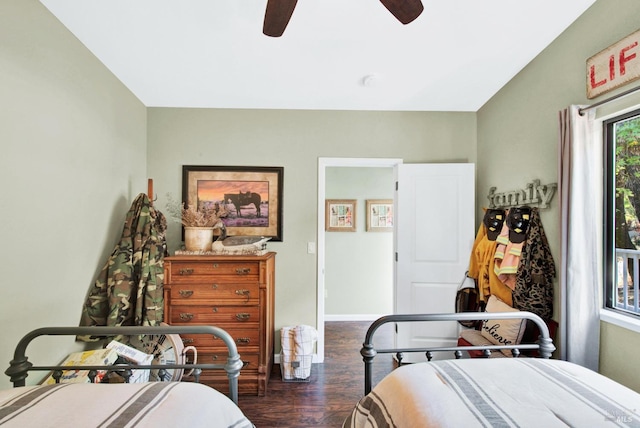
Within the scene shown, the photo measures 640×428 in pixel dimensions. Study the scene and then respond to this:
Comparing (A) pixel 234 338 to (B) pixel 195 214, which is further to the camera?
(B) pixel 195 214

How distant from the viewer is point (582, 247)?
1.57 m

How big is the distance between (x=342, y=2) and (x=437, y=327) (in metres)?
2.78

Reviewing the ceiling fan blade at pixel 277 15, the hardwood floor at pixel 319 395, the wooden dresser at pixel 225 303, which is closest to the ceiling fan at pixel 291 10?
the ceiling fan blade at pixel 277 15

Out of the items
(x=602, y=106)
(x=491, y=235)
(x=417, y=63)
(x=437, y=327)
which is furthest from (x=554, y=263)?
(x=417, y=63)

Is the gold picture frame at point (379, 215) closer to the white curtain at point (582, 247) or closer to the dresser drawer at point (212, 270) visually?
the dresser drawer at point (212, 270)

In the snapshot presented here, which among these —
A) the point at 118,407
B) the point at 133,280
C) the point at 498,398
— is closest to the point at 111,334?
the point at 118,407

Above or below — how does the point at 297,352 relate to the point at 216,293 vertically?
below

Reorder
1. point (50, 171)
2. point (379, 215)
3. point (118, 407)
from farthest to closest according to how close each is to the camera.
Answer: point (379, 215) < point (50, 171) < point (118, 407)

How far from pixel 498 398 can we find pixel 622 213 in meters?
1.40

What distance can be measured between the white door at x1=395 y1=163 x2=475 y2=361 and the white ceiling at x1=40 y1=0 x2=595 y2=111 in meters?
0.75

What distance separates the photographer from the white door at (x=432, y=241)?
108 inches

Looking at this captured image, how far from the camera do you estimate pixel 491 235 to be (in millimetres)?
2336

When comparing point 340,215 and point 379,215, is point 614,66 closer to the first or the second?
point 379,215

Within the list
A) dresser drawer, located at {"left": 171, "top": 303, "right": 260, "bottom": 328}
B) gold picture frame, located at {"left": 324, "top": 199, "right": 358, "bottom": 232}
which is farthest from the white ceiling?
dresser drawer, located at {"left": 171, "top": 303, "right": 260, "bottom": 328}
